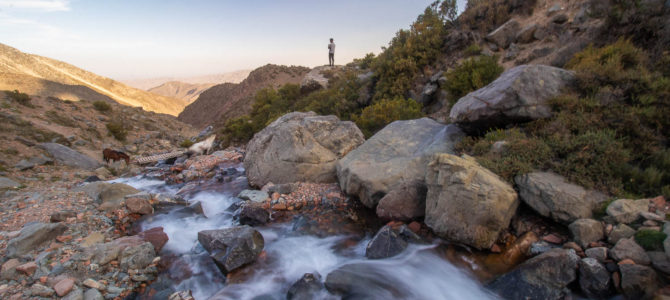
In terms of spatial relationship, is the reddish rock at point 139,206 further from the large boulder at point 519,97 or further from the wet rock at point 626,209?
the wet rock at point 626,209

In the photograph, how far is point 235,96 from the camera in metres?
39.0

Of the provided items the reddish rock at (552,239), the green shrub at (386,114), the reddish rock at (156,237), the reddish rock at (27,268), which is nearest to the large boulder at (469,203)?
the reddish rock at (552,239)

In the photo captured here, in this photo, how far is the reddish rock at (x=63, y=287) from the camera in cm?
410

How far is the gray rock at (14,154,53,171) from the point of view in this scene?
34.4 ft

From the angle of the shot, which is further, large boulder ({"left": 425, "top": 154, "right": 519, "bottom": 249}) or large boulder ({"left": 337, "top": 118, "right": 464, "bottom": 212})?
large boulder ({"left": 337, "top": 118, "right": 464, "bottom": 212})

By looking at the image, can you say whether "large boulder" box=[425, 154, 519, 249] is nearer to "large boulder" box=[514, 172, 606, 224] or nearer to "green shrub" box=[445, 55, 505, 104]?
"large boulder" box=[514, 172, 606, 224]

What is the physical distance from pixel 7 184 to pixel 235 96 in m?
31.9

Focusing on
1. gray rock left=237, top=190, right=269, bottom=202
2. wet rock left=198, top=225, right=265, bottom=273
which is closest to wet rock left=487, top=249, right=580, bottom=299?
wet rock left=198, top=225, right=265, bottom=273

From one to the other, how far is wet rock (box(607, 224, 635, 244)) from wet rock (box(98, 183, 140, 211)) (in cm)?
1013

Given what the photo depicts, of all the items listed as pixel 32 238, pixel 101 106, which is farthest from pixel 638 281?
pixel 101 106

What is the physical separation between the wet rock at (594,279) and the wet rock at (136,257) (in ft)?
22.9

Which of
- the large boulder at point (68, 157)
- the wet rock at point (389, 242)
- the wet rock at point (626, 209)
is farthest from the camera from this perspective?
the large boulder at point (68, 157)

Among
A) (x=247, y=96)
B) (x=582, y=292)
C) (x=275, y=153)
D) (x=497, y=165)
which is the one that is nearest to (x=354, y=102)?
(x=275, y=153)

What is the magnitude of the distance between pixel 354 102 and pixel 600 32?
9.93 m
